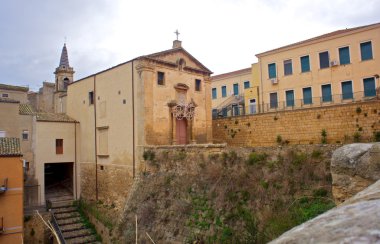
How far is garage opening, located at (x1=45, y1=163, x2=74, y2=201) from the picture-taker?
24.1 meters

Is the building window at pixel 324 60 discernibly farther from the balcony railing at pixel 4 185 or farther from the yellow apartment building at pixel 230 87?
the balcony railing at pixel 4 185

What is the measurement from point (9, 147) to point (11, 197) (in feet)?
9.27

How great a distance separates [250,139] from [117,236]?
10897 millimetres

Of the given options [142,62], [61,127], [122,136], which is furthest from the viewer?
[61,127]

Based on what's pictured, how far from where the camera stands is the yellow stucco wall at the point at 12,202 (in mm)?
15680

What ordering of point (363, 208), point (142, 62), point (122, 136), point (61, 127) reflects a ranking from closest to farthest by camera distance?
point (363, 208) < point (142, 62) < point (122, 136) < point (61, 127)

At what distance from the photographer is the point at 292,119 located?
64.3 ft

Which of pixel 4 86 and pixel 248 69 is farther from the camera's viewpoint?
pixel 248 69

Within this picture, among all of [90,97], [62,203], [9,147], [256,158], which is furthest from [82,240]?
[256,158]

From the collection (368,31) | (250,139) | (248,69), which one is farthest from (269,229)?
(248,69)

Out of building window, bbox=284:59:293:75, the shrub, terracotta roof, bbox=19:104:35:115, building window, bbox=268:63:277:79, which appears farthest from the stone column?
terracotta roof, bbox=19:104:35:115

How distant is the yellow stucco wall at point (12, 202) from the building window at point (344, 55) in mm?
22425

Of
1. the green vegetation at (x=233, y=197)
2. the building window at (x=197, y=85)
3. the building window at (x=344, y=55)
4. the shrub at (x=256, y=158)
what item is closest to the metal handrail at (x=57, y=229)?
the green vegetation at (x=233, y=197)

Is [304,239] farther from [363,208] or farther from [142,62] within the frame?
[142,62]
